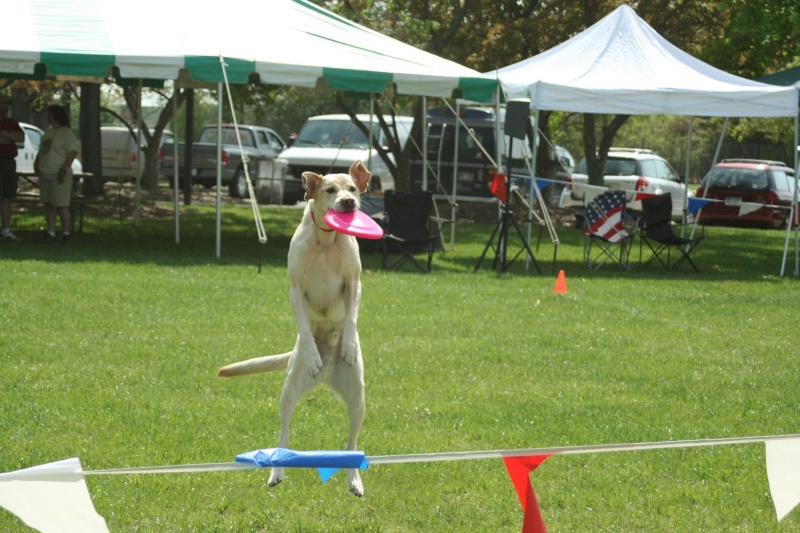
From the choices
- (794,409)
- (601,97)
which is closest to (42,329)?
(794,409)

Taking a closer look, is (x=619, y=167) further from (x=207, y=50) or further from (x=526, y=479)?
(x=526, y=479)

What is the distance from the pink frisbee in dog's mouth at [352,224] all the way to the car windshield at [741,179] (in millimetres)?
23739

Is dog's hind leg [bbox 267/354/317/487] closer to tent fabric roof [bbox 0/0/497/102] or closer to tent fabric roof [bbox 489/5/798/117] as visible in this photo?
tent fabric roof [bbox 0/0/497/102]

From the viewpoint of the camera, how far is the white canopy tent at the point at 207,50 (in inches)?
533

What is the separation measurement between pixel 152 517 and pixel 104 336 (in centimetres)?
444

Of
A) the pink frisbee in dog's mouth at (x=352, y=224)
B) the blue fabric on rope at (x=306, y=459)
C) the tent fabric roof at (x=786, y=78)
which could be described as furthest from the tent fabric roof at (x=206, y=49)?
the blue fabric on rope at (x=306, y=459)

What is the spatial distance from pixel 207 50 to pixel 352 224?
1042 cm

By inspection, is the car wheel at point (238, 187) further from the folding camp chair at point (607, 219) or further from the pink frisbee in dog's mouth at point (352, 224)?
the pink frisbee in dog's mouth at point (352, 224)

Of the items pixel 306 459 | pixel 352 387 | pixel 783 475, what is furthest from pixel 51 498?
pixel 783 475

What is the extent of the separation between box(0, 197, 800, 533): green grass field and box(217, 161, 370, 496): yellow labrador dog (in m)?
0.85

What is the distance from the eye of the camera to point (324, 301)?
15.1 ft

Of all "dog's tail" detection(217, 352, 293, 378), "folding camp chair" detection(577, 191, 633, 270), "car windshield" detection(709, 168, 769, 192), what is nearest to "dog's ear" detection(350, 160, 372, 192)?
"dog's tail" detection(217, 352, 293, 378)

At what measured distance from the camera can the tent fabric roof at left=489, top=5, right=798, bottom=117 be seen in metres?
14.6

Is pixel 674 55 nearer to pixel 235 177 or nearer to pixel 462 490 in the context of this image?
pixel 462 490
